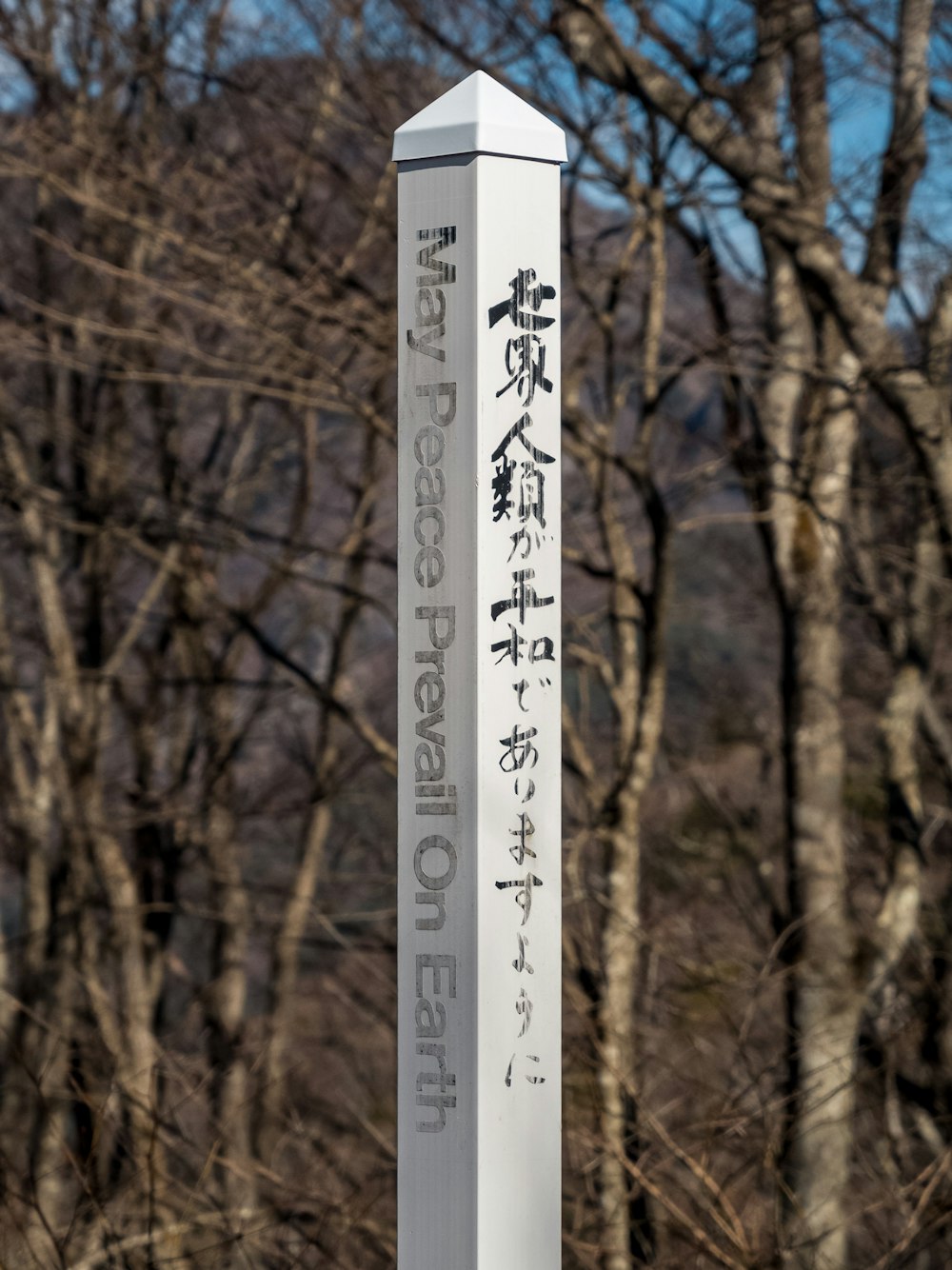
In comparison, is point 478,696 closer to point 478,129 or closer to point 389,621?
point 478,129

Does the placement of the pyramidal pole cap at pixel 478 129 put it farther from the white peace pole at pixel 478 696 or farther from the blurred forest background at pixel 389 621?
the blurred forest background at pixel 389 621

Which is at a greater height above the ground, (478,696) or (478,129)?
(478,129)

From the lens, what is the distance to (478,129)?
2.14 m

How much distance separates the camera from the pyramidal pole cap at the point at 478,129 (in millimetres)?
2154

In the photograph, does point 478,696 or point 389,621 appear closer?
point 478,696

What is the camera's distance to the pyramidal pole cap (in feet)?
7.07

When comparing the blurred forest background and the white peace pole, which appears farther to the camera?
the blurred forest background

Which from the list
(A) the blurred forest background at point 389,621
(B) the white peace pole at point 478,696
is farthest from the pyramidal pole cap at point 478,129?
(A) the blurred forest background at point 389,621

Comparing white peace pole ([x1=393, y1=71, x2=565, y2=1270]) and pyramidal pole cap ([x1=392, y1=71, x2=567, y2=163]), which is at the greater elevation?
pyramidal pole cap ([x1=392, y1=71, x2=567, y2=163])

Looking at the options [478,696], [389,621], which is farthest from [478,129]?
[389,621]

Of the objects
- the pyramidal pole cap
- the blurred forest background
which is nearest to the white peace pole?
the pyramidal pole cap

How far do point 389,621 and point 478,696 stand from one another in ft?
24.1

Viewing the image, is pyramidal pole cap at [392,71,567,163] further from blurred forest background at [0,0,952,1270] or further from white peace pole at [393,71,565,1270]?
blurred forest background at [0,0,952,1270]

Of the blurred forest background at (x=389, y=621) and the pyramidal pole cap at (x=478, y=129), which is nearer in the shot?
the pyramidal pole cap at (x=478, y=129)
